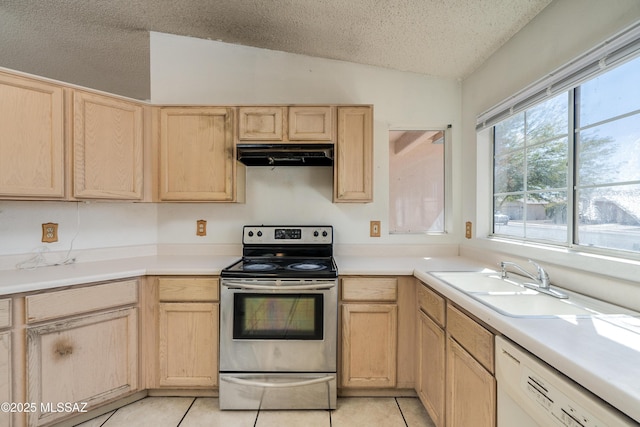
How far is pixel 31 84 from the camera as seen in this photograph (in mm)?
1592

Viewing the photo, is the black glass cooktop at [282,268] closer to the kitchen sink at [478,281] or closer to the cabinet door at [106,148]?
the kitchen sink at [478,281]

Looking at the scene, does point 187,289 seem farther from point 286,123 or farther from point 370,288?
point 286,123

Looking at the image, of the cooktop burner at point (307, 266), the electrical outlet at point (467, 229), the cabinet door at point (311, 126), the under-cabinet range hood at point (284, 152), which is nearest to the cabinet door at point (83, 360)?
the cooktop burner at point (307, 266)

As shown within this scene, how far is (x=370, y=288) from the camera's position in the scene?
1.82 metres

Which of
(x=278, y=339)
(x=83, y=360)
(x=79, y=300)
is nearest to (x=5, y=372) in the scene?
(x=83, y=360)

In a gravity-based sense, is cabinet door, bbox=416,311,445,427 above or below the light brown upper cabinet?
below

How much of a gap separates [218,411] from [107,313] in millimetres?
918

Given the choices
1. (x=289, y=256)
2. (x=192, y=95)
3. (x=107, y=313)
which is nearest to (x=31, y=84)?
(x=192, y=95)

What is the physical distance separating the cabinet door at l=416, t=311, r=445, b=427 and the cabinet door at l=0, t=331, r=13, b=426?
2222 millimetres

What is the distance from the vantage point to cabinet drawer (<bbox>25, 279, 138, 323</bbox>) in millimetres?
1441

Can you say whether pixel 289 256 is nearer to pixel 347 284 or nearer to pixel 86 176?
pixel 347 284

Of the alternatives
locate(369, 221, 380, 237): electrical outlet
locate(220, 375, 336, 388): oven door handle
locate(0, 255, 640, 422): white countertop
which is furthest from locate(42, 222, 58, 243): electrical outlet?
locate(369, 221, 380, 237): electrical outlet

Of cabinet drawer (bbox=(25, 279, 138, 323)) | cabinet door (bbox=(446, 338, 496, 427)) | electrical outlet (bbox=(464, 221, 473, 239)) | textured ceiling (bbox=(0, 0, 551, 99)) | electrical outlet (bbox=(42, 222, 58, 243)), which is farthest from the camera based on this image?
electrical outlet (bbox=(464, 221, 473, 239))

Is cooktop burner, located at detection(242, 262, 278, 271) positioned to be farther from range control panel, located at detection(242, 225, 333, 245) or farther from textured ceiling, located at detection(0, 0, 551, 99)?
textured ceiling, located at detection(0, 0, 551, 99)
